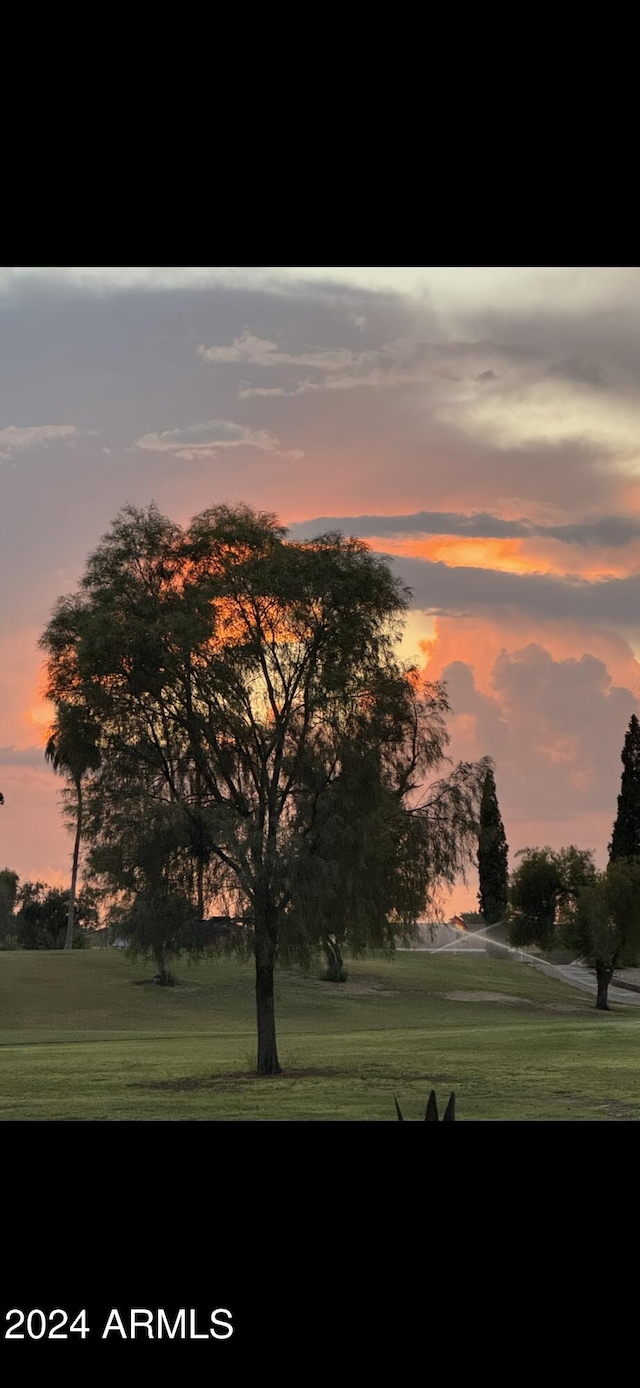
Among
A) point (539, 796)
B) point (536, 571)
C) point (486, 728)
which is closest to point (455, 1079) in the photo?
point (486, 728)

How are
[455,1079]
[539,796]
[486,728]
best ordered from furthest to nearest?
[539,796]
[486,728]
[455,1079]

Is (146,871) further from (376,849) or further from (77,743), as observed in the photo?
(376,849)

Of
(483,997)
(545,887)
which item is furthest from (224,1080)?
(545,887)

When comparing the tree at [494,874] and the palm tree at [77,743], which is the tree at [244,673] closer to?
the palm tree at [77,743]

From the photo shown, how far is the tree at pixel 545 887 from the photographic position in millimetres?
45906

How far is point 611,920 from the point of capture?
40.8 metres

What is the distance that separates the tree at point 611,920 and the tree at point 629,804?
33.3ft

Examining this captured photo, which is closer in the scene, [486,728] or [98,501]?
[98,501]

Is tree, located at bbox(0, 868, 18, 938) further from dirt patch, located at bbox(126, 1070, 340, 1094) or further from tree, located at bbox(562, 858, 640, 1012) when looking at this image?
dirt patch, located at bbox(126, 1070, 340, 1094)

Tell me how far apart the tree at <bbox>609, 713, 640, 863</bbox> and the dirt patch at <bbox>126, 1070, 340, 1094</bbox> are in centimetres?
3325

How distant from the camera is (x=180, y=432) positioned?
41812mm

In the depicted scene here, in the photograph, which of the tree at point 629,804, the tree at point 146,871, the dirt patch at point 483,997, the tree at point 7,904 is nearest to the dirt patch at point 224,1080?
the tree at point 146,871
